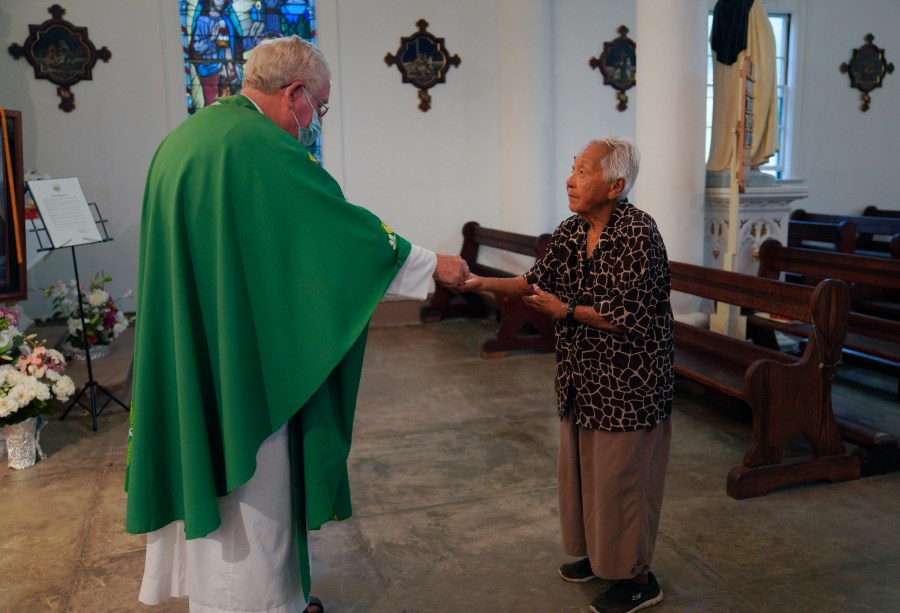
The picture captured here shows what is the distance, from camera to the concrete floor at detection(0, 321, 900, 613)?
3.04 meters

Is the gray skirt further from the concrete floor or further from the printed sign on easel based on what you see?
the printed sign on easel

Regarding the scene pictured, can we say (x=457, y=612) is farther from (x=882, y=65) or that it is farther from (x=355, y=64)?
(x=882, y=65)

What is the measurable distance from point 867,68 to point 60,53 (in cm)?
921

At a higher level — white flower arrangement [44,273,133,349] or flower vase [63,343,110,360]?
white flower arrangement [44,273,133,349]

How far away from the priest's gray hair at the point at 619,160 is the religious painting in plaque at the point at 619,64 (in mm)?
6938

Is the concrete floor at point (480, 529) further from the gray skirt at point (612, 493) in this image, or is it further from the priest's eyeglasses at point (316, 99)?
the priest's eyeglasses at point (316, 99)

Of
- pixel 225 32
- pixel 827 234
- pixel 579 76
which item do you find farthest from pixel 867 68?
pixel 225 32

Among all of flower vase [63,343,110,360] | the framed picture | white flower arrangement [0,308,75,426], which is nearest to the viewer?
white flower arrangement [0,308,75,426]

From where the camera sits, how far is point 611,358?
2.68 meters

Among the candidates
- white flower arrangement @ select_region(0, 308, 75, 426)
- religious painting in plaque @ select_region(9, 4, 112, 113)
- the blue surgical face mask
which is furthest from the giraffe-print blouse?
religious painting in plaque @ select_region(9, 4, 112, 113)

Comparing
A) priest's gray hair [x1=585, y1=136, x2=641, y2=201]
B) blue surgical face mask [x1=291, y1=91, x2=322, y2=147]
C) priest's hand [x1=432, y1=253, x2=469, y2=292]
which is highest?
blue surgical face mask [x1=291, y1=91, x2=322, y2=147]

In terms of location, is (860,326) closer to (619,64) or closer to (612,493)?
(612,493)

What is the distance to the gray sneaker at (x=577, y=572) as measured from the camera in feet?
10.2

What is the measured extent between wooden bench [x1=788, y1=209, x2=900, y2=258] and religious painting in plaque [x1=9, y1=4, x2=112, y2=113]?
23.9 ft
